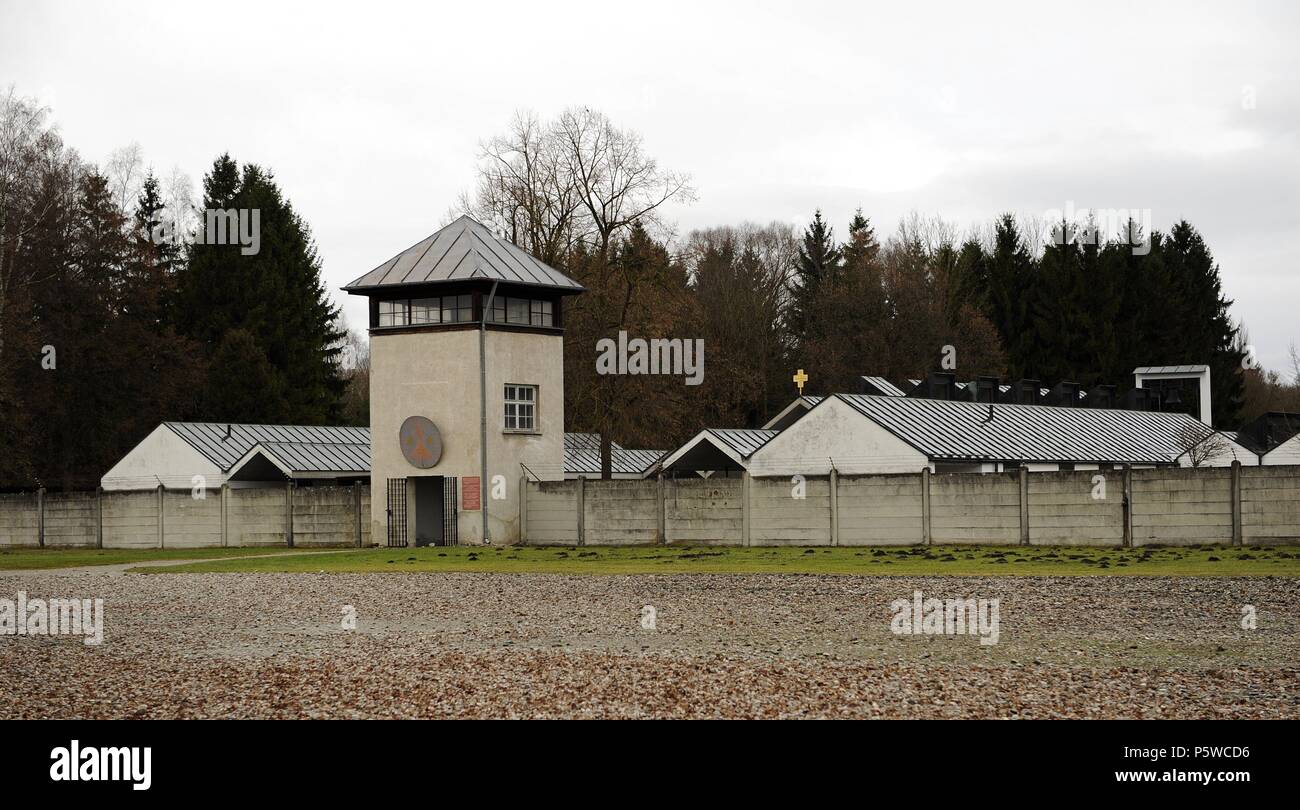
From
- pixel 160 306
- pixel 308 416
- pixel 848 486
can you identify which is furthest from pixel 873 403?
pixel 160 306

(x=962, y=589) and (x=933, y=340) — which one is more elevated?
(x=933, y=340)

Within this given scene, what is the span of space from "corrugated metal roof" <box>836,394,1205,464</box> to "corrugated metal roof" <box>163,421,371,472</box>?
65.9 feet

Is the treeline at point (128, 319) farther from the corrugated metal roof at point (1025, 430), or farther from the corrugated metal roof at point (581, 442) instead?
the corrugated metal roof at point (1025, 430)

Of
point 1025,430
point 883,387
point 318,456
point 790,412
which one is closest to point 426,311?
point 318,456

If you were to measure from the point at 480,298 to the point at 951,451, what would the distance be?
1483cm

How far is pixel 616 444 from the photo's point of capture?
64.9 meters

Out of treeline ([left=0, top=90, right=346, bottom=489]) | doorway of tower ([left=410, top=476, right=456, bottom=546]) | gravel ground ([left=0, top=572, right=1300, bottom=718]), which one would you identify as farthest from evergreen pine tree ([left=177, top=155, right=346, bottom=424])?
gravel ground ([left=0, top=572, right=1300, bottom=718])

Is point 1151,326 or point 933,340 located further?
point 1151,326

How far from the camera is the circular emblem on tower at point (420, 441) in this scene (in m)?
39.1

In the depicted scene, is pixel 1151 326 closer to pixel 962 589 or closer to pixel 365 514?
pixel 365 514

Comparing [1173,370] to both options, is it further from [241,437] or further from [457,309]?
[457,309]

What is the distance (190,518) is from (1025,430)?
89.9ft

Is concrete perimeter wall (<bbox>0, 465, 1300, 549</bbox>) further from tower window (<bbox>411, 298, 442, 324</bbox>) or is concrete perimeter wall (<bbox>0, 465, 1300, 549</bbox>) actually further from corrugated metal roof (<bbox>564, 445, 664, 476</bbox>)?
corrugated metal roof (<bbox>564, 445, 664, 476</bbox>)

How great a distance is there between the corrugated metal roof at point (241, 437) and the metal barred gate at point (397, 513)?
45.8ft
